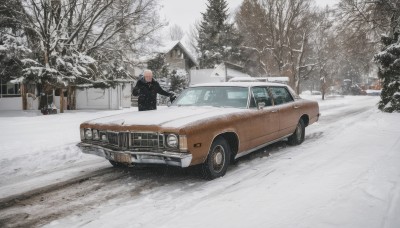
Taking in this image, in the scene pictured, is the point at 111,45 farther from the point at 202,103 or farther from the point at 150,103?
the point at 202,103

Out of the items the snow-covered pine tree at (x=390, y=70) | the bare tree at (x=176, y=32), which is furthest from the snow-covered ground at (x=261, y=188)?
the bare tree at (x=176, y=32)

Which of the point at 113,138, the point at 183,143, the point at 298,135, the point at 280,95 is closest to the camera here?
the point at 183,143

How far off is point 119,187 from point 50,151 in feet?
10.6

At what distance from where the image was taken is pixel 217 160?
529cm

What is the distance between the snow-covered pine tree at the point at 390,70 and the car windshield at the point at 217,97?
36.1ft

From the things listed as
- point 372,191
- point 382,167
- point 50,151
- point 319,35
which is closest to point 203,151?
point 372,191

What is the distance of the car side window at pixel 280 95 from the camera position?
7.16 meters

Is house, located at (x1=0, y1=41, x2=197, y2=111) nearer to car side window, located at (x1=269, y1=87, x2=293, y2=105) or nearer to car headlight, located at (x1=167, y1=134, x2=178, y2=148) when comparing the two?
car side window, located at (x1=269, y1=87, x2=293, y2=105)

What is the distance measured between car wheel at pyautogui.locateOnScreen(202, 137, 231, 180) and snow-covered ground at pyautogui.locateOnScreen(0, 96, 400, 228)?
133 mm

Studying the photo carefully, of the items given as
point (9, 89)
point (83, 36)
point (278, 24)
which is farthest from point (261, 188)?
point (278, 24)

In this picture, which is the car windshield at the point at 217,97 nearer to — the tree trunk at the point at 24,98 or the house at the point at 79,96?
the house at the point at 79,96

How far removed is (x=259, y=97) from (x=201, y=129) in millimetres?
2115

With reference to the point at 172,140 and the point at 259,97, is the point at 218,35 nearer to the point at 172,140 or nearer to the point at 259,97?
the point at 259,97

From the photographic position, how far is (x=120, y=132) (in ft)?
16.6
